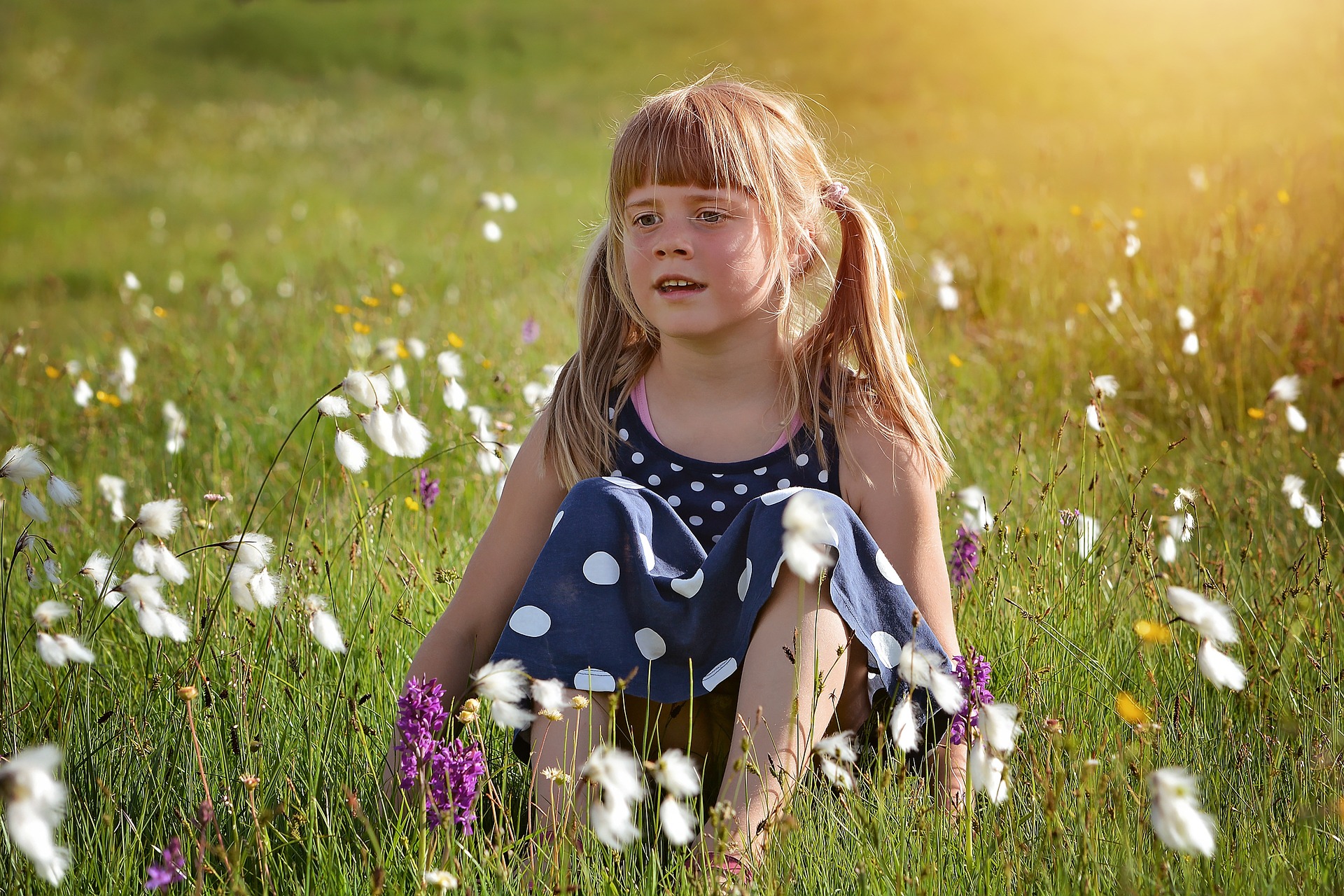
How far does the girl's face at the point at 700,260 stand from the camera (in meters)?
2.31

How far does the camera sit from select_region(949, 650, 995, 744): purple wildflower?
1.64 meters

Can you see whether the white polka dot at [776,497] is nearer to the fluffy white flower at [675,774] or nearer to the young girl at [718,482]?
the young girl at [718,482]

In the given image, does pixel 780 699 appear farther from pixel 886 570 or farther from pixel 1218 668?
pixel 1218 668

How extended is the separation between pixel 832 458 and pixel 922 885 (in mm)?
1003

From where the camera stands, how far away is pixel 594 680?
1938mm

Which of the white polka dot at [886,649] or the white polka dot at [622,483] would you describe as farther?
the white polka dot at [622,483]

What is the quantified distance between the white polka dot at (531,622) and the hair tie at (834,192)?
117 cm

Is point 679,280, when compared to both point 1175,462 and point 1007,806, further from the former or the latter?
point 1175,462

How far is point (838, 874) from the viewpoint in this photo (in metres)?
1.70

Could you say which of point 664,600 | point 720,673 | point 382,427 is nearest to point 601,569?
point 664,600

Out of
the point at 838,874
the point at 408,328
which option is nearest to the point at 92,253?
the point at 408,328

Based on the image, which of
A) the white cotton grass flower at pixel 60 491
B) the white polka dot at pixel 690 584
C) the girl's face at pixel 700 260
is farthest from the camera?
the girl's face at pixel 700 260

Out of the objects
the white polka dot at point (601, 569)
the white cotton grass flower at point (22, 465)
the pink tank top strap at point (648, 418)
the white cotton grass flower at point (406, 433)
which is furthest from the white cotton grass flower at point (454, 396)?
the white cotton grass flower at point (22, 465)

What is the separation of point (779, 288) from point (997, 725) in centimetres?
131
